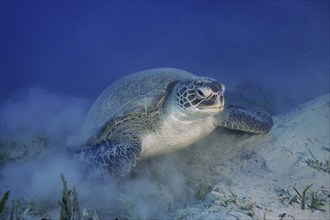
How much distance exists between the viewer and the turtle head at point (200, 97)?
333cm

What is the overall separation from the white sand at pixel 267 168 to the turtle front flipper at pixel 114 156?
93 cm

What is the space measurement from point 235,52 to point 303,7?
19.8 ft

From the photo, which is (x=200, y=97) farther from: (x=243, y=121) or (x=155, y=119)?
(x=243, y=121)

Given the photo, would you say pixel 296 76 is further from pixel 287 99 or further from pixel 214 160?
pixel 214 160

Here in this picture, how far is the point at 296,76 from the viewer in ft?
33.2

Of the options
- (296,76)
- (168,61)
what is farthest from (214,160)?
(168,61)

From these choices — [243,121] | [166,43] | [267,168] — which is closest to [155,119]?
[243,121]

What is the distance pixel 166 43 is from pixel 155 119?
33.2m

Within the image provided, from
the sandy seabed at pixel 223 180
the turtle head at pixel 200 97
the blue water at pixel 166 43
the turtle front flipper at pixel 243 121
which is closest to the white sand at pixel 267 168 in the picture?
the sandy seabed at pixel 223 180

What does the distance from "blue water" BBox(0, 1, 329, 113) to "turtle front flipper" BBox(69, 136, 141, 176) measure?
5655 millimetres

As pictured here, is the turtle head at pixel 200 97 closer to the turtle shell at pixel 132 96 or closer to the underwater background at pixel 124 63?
the turtle shell at pixel 132 96

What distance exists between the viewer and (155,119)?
13.3 ft

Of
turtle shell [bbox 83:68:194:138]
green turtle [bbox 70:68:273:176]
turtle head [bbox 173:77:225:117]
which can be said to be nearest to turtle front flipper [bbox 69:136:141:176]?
green turtle [bbox 70:68:273:176]

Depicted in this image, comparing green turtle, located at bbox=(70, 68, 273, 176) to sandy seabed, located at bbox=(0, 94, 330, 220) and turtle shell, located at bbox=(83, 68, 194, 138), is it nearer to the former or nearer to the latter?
turtle shell, located at bbox=(83, 68, 194, 138)
